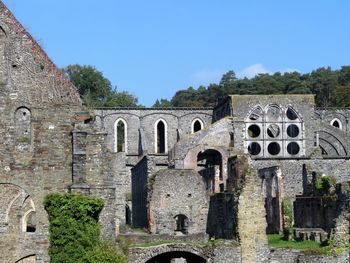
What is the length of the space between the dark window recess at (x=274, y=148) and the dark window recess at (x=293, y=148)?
741mm

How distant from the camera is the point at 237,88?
103750mm

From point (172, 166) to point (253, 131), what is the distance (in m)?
11.6

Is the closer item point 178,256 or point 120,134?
point 178,256

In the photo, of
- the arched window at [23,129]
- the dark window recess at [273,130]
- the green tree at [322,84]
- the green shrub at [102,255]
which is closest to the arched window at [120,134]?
the dark window recess at [273,130]

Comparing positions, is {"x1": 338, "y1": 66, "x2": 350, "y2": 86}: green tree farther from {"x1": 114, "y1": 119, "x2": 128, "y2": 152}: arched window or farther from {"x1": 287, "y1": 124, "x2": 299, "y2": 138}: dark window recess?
{"x1": 287, "y1": 124, "x2": 299, "y2": 138}: dark window recess

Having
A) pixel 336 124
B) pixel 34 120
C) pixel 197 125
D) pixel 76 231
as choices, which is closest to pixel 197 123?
pixel 197 125

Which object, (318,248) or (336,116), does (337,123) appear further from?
(318,248)

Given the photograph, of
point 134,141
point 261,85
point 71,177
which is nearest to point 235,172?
point 71,177

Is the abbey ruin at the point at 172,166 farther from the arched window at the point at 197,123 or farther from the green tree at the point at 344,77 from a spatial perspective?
the green tree at the point at 344,77

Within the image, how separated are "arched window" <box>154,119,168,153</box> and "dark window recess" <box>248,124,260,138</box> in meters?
8.01

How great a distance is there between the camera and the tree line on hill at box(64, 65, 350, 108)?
9044 centimetres

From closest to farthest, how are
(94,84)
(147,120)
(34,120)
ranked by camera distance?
1. (34,120)
2. (147,120)
3. (94,84)

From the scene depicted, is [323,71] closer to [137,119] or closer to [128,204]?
[137,119]

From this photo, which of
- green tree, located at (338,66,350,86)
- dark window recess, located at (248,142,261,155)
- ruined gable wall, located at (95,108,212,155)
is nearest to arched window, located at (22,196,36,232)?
dark window recess, located at (248,142,261,155)
